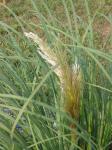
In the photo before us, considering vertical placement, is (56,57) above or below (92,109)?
above

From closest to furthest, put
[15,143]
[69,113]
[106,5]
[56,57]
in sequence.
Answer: [56,57]
[69,113]
[15,143]
[106,5]

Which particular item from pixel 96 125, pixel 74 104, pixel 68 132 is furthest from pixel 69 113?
pixel 96 125

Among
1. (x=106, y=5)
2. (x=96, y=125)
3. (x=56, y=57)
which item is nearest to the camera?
(x=56, y=57)

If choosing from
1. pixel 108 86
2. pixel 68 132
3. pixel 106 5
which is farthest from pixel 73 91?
pixel 106 5

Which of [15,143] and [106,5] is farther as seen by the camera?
[106,5]

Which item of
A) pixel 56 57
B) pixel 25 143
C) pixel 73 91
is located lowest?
pixel 25 143

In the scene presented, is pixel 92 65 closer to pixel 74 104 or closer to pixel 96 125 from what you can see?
pixel 96 125
